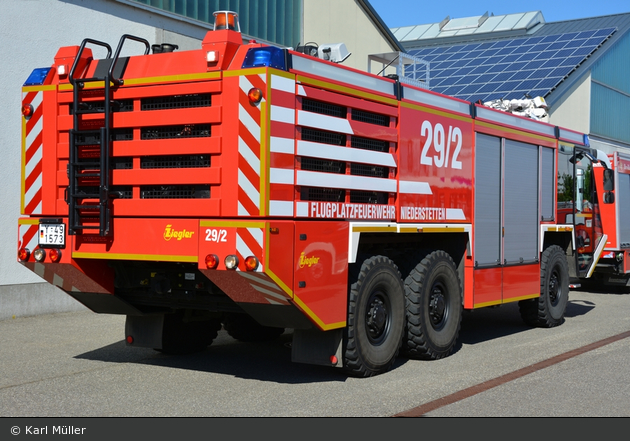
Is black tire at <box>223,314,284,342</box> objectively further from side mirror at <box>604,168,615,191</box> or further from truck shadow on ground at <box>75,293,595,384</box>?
side mirror at <box>604,168,615,191</box>

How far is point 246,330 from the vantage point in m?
9.55

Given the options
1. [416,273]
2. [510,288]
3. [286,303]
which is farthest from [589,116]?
[286,303]

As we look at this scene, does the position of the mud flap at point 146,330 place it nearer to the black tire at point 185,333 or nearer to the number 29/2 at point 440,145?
the black tire at point 185,333

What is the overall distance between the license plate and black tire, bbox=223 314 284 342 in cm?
249

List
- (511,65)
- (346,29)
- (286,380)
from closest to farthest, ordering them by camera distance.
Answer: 1. (286,380)
2. (346,29)
3. (511,65)

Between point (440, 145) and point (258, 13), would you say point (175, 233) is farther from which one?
point (258, 13)

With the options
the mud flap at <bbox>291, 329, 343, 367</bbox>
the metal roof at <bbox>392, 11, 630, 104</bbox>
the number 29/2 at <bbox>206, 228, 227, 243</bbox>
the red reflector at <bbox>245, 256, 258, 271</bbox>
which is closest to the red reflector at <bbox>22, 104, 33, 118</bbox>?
the number 29/2 at <bbox>206, 228, 227, 243</bbox>

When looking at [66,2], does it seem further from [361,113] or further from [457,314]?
[457,314]

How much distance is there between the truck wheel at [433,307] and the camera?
8.34 meters

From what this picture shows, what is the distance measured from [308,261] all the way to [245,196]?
0.79 metres

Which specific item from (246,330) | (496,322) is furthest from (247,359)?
(496,322)

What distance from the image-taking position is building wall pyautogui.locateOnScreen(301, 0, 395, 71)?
1822 centimetres

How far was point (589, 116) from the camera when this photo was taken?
106 feet

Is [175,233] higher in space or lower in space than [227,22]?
lower
